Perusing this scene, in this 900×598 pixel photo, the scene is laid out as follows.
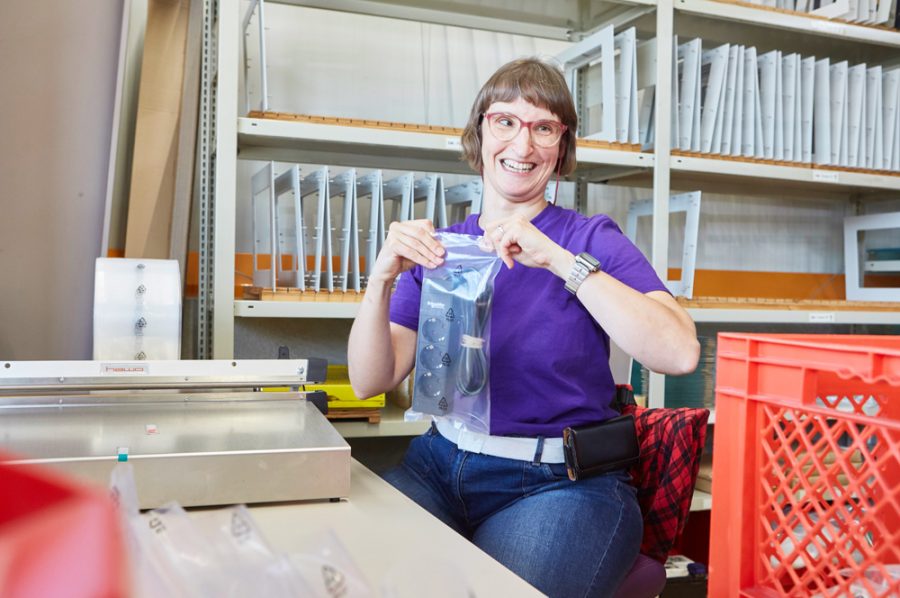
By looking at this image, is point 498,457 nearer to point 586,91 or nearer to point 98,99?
point 98,99

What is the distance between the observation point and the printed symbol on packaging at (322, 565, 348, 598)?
35cm

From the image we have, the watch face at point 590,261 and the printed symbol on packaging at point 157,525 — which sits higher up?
the watch face at point 590,261

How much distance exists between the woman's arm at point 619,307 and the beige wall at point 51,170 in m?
1.15

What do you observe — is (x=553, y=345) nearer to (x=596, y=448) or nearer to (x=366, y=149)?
(x=596, y=448)

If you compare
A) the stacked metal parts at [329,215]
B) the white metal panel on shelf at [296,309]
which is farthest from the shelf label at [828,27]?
the white metal panel on shelf at [296,309]

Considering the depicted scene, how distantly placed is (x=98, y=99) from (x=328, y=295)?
2.35 feet

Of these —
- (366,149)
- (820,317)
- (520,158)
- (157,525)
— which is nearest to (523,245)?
(520,158)

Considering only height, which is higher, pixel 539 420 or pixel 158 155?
pixel 158 155

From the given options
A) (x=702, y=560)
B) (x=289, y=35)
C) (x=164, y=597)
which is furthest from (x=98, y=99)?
(x=702, y=560)

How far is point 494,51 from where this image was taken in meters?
2.62

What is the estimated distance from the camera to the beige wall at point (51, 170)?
1.81 metres

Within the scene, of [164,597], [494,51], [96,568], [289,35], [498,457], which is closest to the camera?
[96,568]

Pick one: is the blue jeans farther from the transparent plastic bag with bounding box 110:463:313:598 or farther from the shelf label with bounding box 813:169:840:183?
the shelf label with bounding box 813:169:840:183

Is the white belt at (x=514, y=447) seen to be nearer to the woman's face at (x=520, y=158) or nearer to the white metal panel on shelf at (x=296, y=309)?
the woman's face at (x=520, y=158)
